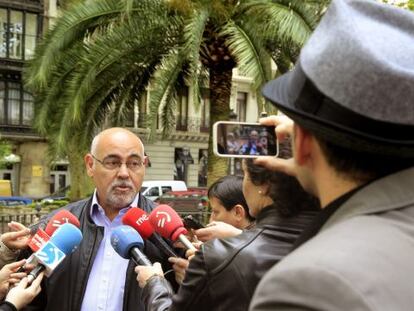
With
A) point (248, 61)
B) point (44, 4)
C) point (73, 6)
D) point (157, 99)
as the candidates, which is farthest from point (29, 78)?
point (44, 4)

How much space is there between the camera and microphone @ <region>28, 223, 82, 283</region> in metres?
2.75

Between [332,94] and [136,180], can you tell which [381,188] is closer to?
[332,94]

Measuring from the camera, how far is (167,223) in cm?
286

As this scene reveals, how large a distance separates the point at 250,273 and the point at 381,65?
0.83m

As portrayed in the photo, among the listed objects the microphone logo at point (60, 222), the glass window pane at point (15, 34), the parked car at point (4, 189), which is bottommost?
the parked car at point (4, 189)

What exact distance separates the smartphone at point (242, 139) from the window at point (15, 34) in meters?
31.9

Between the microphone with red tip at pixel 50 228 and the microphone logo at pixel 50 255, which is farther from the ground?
the microphone with red tip at pixel 50 228

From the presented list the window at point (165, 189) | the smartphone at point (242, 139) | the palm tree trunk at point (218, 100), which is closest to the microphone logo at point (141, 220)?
the smartphone at point (242, 139)

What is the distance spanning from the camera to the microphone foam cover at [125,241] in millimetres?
2770

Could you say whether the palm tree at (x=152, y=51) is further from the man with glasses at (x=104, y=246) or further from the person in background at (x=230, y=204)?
the man with glasses at (x=104, y=246)

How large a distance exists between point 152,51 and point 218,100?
141 centimetres

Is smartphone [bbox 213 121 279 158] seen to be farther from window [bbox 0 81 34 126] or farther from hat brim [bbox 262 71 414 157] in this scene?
window [bbox 0 81 34 126]

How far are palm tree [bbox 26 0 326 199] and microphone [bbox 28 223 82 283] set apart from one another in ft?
21.9

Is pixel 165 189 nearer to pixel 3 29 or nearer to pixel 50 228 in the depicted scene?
pixel 3 29
